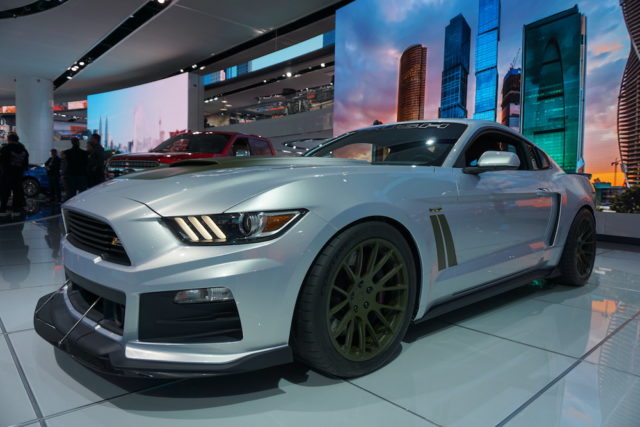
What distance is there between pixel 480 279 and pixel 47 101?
20.5 metres

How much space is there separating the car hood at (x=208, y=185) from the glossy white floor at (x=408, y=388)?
2.34 feet

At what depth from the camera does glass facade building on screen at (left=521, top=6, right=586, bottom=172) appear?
5.75 metres

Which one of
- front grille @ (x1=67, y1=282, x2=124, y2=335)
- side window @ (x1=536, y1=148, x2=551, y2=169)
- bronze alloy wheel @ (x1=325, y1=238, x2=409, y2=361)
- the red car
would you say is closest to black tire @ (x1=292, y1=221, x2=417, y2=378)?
bronze alloy wheel @ (x1=325, y1=238, x2=409, y2=361)

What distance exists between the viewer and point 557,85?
19.6ft

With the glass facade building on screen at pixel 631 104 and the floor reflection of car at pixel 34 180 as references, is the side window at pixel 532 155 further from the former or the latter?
the floor reflection of car at pixel 34 180

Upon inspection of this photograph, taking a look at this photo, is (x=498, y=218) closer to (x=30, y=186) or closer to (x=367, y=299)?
(x=367, y=299)

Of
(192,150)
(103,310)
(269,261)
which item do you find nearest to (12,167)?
(192,150)

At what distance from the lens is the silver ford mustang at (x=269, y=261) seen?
130 cm

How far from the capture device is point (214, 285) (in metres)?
1.28

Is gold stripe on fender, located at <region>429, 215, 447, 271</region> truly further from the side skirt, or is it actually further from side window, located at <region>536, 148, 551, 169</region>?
side window, located at <region>536, 148, 551, 169</region>

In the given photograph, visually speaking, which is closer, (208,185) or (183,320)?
(183,320)

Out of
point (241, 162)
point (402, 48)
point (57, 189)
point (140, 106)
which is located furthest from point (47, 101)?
point (241, 162)

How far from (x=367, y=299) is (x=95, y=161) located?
26.9ft

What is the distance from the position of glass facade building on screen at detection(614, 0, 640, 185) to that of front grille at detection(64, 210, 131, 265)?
6376 millimetres
